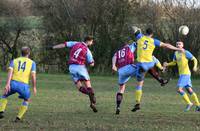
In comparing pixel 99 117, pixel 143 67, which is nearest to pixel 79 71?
pixel 143 67

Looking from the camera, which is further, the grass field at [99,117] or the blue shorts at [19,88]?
the blue shorts at [19,88]

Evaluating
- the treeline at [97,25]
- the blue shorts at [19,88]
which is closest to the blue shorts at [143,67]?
the blue shorts at [19,88]

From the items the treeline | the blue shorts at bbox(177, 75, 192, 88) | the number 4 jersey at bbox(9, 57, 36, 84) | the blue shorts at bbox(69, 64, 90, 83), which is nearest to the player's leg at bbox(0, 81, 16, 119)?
the number 4 jersey at bbox(9, 57, 36, 84)

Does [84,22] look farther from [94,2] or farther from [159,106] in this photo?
[159,106]

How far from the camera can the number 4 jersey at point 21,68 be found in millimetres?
12070

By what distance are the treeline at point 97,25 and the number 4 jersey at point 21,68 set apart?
1052 inches

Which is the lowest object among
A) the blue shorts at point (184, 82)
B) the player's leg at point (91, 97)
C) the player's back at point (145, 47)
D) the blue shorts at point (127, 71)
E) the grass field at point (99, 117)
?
the grass field at point (99, 117)

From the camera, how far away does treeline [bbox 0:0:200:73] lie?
38656 millimetres

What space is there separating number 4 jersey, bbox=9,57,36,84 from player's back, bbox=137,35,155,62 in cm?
356

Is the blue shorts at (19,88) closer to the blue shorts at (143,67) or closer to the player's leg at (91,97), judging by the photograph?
the player's leg at (91,97)

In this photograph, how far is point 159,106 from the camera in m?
16.7

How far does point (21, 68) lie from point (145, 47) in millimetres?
3898

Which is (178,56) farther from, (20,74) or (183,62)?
(20,74)

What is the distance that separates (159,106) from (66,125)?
5844 mm
